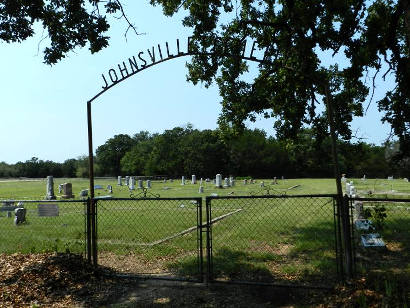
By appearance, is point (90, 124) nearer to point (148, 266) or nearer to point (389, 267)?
point (148, 266)

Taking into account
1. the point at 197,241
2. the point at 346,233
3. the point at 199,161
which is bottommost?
the point at 197,241

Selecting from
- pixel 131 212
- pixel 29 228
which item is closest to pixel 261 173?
pixel 131 212

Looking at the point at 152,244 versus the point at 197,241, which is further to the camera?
the point at 152,244

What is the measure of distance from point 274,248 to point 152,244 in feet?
10.4

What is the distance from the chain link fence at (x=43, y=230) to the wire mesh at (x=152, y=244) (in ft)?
2.42

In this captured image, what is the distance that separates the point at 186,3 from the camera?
13172 mm

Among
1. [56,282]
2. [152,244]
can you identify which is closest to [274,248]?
[152,244]

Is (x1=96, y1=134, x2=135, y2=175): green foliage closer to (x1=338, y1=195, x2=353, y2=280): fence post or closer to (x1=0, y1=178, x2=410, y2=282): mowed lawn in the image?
(x1=0, y1=178, x2=410, y2=282): mowed lawn

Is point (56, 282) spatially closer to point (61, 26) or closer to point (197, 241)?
point (197, 241)

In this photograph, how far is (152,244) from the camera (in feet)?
31.8

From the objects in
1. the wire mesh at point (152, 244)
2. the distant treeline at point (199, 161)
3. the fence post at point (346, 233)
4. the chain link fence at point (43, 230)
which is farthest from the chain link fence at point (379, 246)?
the distant treeline at point (199, 161)

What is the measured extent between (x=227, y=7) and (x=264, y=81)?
3011 mm

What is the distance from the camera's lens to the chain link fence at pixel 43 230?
8.89 meters

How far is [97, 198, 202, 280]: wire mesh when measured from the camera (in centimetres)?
736
